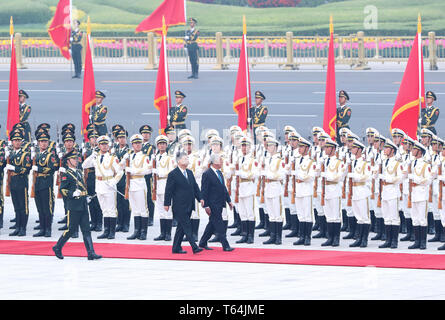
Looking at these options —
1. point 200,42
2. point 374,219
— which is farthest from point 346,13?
point 374,219

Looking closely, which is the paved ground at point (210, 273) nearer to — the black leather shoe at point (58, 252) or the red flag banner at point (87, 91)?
the black leather shoe at point (58, 252)

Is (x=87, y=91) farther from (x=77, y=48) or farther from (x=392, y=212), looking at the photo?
(x=77, y=48)

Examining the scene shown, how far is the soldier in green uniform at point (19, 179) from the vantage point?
62.2ft

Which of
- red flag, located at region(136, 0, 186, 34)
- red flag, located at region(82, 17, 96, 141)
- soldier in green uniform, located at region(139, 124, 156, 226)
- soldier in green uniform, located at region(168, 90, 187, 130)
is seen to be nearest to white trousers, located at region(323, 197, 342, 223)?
soldier in green uniform, located at region(139, 124, 156, 226)

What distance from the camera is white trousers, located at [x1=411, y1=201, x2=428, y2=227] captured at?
56.5 feet

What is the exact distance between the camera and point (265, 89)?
3509 centimetres

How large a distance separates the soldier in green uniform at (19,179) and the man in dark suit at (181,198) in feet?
9.98

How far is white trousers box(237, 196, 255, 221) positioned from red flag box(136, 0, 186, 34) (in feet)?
27.5

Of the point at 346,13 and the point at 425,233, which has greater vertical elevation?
the point at 346,13

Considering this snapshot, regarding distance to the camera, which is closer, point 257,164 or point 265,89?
point 257,164

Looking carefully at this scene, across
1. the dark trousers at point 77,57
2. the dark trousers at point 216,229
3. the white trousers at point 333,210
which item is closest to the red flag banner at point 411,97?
the white trousers at point 333,210

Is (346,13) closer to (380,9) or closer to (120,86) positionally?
(380,9)

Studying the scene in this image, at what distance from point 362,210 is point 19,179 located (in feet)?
19.5

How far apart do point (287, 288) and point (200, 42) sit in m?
28.2
